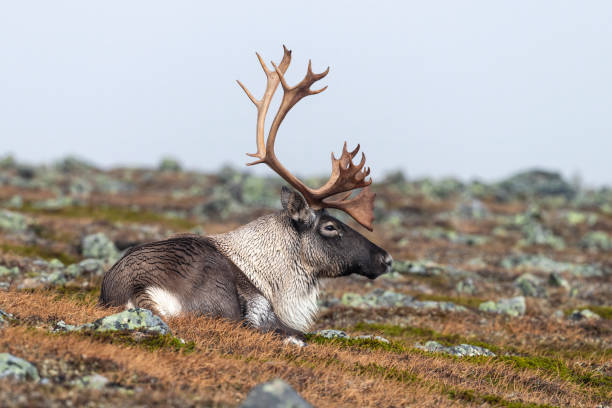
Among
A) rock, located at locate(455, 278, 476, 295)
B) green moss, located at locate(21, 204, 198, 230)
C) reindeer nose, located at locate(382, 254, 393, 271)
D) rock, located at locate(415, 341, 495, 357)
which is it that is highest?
reindeer nose, located at locate(382, 254, 393, 271)

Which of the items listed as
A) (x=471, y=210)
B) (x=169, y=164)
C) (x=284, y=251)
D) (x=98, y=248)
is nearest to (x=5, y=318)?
(x=284, y=251)

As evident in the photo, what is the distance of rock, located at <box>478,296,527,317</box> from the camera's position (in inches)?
638

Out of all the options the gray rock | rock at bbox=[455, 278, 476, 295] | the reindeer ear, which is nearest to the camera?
the reindeer ear

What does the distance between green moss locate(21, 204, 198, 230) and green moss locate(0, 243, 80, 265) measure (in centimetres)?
1062

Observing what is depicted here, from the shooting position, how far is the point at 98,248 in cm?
2127

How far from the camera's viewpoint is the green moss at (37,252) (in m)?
19.1

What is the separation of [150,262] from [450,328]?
8.00 m

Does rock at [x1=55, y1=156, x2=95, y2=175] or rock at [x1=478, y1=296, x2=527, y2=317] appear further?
rock at [x1=55, y1=156, x2=95, y2=175]

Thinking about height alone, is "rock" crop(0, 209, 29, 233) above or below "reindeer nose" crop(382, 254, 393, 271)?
below

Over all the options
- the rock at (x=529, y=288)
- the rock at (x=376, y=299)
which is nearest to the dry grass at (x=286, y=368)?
the rock at (x=376, y=299)

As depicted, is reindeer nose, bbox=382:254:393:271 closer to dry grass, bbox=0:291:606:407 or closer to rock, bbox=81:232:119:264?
dry grass, bbox=0:291:606:407

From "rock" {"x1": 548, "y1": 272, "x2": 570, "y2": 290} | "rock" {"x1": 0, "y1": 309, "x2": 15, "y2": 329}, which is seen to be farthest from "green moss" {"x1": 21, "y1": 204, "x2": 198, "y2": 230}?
"rock" {"x1": 0, "y1": 309, "x2": 15, "y2": 329}

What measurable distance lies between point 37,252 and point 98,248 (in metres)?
2.02

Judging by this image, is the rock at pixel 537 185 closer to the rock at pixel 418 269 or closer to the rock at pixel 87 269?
the rock at pixel 418 269
